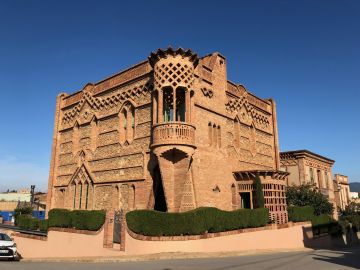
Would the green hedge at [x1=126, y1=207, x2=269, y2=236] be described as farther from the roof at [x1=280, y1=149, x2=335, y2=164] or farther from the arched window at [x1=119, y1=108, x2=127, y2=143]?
the roof at [x1=280, y1=149, x2=335, y2=164]

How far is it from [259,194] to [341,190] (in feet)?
122

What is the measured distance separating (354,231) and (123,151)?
24.8m

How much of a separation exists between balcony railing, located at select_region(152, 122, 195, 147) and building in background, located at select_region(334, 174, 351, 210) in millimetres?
38101

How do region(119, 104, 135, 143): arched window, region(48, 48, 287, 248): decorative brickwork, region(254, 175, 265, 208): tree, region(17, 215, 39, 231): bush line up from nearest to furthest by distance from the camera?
region(48, 48, 287, 248): decorative brickwork < region(254, 175, 265, 208): tree < region(119, 104, 135, 143): arched window < region(17, 215, 39, 231): bush

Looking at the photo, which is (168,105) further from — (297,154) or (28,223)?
(297,154)

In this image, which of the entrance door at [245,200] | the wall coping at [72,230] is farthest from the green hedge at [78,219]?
the entrance door at [245,200]

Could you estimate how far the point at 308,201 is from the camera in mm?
29766

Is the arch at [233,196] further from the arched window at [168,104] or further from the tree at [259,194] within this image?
the arched window at [168,104]

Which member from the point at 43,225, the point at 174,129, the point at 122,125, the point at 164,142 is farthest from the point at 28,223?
the point at 174,129

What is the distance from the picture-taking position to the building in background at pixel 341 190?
4971 cm

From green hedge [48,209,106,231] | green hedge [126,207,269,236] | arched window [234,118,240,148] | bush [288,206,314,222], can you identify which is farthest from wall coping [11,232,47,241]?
bush [288,206,314,222]

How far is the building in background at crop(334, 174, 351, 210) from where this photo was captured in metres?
49.7

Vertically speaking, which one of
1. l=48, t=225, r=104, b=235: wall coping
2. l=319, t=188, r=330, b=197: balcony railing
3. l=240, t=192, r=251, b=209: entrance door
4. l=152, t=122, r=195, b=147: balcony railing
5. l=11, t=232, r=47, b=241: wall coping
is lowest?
l=11, t=232, r=47, b=241: wall coping

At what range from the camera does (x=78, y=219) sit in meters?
19.2
